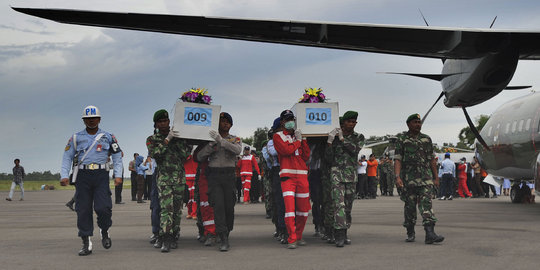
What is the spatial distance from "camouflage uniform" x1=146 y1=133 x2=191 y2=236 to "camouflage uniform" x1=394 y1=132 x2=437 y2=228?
345 centimetres

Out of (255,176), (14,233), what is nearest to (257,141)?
(255,176)

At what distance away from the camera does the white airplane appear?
880cm

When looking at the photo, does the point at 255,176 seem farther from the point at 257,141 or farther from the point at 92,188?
the point at 257,141

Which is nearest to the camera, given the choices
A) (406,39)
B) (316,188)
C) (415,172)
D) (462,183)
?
(415,172)

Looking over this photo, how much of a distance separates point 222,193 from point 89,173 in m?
1.90

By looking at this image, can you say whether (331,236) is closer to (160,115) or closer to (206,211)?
(206,211)

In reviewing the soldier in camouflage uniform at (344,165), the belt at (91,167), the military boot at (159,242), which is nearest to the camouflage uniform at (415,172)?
the soldier in camouflage uniform at (344,165)

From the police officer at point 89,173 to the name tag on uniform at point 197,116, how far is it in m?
1.13

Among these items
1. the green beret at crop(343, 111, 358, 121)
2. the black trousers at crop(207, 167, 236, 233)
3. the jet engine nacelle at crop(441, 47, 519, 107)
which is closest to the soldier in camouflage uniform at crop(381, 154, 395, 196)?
the jet engine nacelle at crop(441, 47, 519, 107)

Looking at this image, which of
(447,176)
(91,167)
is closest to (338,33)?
(91,167)

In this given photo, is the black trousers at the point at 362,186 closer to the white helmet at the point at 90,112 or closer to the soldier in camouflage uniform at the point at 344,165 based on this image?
the soldier in camouflage uniform at the point at 344,165

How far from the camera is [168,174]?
788 centimetres

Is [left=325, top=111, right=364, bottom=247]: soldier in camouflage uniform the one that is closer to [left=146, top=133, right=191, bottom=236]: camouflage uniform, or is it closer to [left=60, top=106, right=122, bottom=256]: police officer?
[left=146, top=133, right=191, bottom=236]: camouflage uniform

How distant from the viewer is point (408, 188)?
859cm
